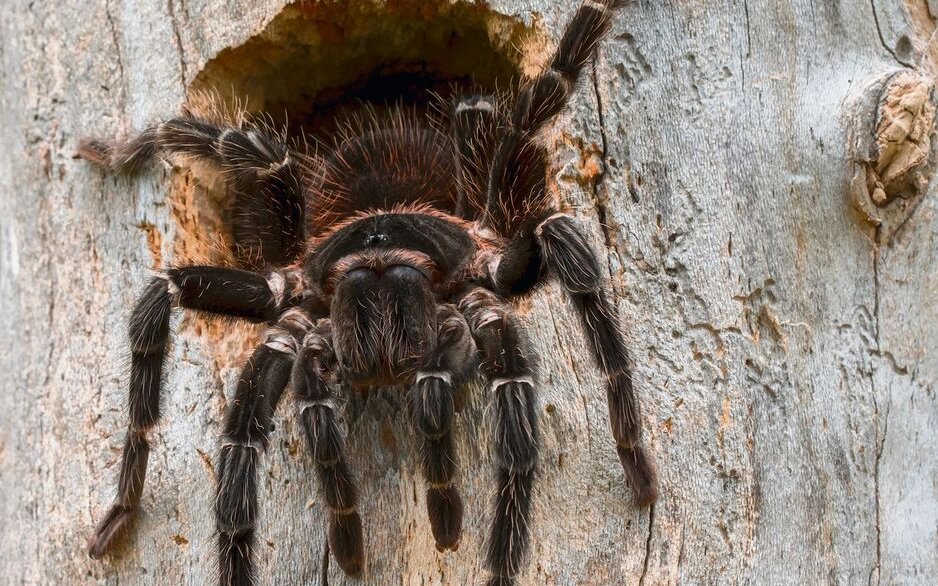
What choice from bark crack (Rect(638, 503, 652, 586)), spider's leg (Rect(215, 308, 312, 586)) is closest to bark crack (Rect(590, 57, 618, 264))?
bark crack (Rect(638, 503, 652, 586))

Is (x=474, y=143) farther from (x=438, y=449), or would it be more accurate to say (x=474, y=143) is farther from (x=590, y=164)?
(x=438, y=449)

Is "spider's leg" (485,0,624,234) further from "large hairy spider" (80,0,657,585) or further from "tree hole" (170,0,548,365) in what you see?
"tree hole" (170,0,548,365)

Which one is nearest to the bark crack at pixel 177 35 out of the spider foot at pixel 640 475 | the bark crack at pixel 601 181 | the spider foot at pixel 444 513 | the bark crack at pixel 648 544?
the bark crack at pixel 601 181

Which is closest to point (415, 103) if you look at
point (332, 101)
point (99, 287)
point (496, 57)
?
point (332, 101)

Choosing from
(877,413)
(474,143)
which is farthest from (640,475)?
(474,143)

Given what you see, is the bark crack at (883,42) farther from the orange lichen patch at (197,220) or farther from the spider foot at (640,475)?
the orange lichen patch at (197,220)

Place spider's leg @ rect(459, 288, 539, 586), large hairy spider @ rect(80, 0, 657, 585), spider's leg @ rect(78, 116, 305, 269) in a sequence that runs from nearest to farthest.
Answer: spider's leg @ rect(459, 288, 539, 586)
large hairy spider @ rect(80, 0, 657, 585)
spider's leg @ rect(78, 116, 305, 269)
